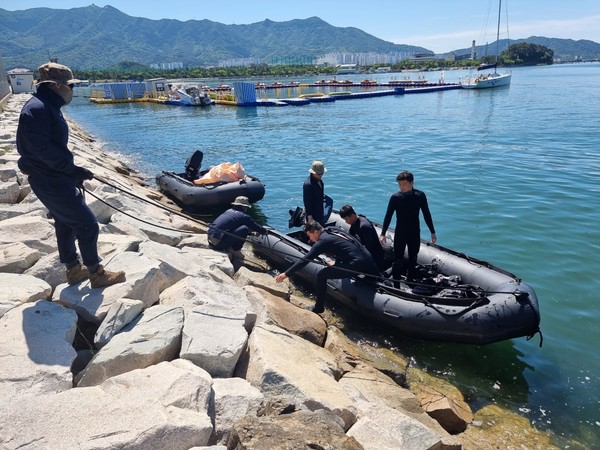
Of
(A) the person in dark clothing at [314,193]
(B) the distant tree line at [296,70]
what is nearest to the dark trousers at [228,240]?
(A) the person in dark clothing at [314,193]

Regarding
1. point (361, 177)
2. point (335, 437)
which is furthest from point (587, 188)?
point (335, 437)

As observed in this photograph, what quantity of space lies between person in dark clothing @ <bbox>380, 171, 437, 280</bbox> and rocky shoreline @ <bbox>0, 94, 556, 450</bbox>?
1.54 meters

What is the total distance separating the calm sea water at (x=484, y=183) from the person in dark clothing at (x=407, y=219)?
48.6 inches

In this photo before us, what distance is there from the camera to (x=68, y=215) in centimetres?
409

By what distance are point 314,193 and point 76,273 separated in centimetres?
440

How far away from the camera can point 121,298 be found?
13.9 ft

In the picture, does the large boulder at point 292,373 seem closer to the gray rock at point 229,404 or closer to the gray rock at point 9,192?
the gray rock at point 229,404

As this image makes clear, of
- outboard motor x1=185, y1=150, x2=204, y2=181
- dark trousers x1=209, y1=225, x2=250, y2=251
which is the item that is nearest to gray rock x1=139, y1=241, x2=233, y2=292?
dark trousers x1=209, y1=225, x2=250, y2=251

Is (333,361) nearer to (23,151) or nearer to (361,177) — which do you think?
(23,151)

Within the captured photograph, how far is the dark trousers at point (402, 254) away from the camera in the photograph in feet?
22.0

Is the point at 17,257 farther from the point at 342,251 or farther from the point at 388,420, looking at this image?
the point at 388,420

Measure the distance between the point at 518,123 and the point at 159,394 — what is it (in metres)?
26.8

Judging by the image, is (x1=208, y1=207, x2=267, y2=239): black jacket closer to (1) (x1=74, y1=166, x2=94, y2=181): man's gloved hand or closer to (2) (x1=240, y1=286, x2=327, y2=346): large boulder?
(2) (x1=240, y1=286, x2=327, y2=346): large boulder

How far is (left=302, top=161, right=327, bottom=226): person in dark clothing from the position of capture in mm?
7652
